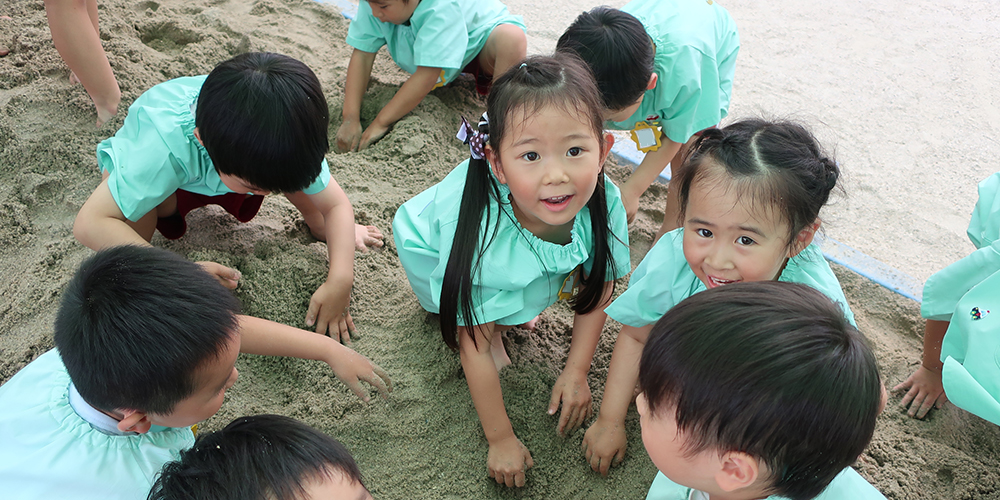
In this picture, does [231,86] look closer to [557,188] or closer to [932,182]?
[557,188]

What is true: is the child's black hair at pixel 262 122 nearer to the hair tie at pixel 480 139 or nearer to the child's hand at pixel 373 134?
the hair tie at pixel 480 139

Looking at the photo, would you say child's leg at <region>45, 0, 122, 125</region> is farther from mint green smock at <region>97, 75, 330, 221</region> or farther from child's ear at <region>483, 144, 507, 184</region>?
child's ear at <region>483, 144, 507, 184</region>

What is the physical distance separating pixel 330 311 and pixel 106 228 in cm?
54

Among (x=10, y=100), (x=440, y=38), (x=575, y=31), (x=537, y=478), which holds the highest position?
(x=575, y=31)

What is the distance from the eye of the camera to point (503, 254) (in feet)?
4.67

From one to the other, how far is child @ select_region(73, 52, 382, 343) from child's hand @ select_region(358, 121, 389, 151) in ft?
1.70

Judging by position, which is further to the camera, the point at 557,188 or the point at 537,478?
the point at 537,478

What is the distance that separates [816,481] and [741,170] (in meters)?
0.55

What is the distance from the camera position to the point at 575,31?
1725 mm

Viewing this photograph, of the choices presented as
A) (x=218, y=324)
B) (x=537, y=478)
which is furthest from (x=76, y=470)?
(x=537, y=478)

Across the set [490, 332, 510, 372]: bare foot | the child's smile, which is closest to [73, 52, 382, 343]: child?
[490, 332, 510, 372]: bare foot

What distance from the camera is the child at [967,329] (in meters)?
1.35

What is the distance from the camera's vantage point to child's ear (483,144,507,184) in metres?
1.37

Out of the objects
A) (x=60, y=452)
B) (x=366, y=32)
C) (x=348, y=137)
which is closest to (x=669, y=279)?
(x=60, y=452)
